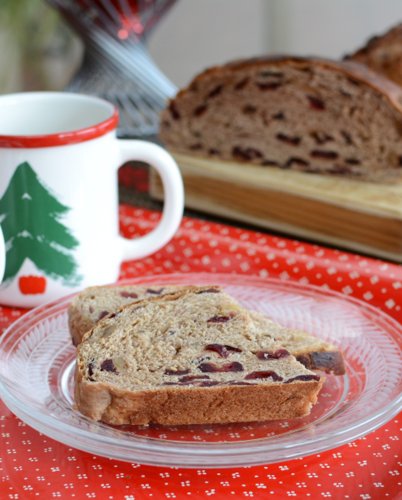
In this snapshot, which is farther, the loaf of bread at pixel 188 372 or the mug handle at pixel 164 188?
the mug handle at pixel 164 188

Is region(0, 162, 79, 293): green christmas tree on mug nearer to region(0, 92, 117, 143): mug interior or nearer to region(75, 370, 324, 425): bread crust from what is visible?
region(0, 92, 117, 143): mug interior

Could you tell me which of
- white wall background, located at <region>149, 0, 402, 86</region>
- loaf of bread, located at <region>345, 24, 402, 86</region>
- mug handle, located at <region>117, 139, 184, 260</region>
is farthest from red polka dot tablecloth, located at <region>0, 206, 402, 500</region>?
white wall background, located at <region>149, 0, 402, 86</region>

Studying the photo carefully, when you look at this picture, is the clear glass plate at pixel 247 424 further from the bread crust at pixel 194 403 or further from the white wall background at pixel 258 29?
the white wall background at pixel 258 29

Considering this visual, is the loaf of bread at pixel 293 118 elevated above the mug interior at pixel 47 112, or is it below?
below

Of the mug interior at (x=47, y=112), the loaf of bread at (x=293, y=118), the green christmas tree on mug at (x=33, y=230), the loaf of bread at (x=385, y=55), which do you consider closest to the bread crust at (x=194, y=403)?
the green christmas tree on mug at (x=33, y=230)

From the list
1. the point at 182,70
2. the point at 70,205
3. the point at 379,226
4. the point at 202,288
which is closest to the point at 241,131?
the point at 379,226

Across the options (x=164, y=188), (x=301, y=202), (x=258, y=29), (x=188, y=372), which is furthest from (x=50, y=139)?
(x=258, y=29)

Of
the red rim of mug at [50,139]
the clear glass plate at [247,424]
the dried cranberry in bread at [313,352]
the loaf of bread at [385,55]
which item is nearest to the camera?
the clear glass plate at [247,424]
